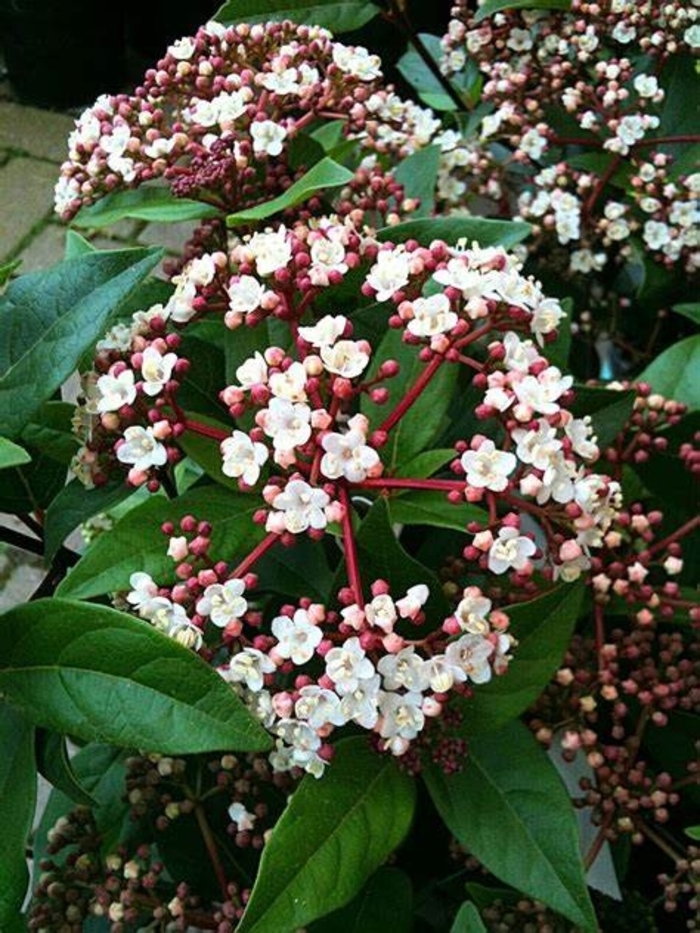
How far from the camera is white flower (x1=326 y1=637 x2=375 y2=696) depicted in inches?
23.2

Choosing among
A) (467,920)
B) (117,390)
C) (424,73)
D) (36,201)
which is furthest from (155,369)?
(36,201)

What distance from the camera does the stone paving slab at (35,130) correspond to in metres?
2.95

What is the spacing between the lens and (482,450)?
0.62 metres

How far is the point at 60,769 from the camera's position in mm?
709

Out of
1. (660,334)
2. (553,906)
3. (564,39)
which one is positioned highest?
(564,39)

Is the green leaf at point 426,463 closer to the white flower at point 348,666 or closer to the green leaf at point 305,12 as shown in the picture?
the white flower at point 348,666

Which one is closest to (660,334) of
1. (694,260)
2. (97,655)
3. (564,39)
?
(694,260)

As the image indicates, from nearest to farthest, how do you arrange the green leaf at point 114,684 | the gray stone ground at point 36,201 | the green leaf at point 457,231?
1. the green leaf at point 114,684
2. the green leaf at point 457,231
3. the gray stone ground at point 36,201

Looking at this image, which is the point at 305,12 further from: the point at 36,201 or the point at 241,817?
the point at 36,201

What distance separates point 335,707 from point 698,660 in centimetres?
34

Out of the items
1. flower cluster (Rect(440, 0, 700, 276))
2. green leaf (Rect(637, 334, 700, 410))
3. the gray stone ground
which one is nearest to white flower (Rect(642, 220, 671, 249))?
flower cluster (Rect(440, 0, 700, 276))

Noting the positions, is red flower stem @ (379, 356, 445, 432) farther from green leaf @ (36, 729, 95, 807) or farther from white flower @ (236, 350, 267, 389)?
green leaf @ (36, 729, 95, 807)

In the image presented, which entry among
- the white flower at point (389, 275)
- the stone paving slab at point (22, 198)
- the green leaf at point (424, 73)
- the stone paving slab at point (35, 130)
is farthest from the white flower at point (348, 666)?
the stone paving slab at point (35, 130)

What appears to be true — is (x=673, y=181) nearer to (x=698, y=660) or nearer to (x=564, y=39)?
(x=564, y=39)
